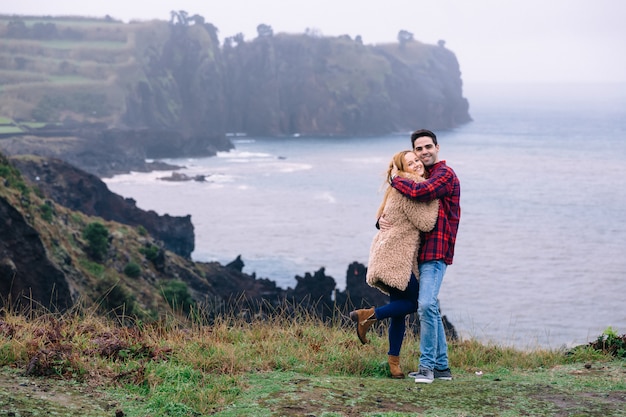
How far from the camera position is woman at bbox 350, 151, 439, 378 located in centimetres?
685

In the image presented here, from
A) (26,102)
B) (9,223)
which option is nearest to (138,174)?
(26,102)

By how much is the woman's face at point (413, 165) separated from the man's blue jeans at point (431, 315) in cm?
87

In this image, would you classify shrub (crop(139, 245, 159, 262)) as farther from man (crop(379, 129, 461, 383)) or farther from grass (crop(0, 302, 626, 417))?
man (crop(379, 129, 461, 383))

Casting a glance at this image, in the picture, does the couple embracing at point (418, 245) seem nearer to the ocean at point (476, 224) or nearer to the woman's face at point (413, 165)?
the woman's face at point (413, 165)

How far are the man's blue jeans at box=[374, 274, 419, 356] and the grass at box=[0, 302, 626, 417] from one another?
0.39 m

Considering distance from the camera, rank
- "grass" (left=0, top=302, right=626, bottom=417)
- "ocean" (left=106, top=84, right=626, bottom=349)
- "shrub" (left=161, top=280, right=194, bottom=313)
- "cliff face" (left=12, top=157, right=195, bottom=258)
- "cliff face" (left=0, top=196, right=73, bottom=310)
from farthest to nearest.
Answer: "cliff face" (left=12, top=157, right=195, bottom=258) < "ocean" (left=106, top=84, right=626, bottom=349) < "shrub" (left=161, top=280, right=194, bottom=313) < "cliff face" (left=0, top=196, right=73, bottom=310) < "grass" (left=0, top=302, right=626, bottom=417)

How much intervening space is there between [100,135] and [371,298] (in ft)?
446

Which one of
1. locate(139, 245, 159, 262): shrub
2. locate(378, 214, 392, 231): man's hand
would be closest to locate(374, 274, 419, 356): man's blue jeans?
locate(378, 214, 392, 231): man's hand

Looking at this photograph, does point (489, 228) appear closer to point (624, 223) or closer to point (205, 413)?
point (624, 223)

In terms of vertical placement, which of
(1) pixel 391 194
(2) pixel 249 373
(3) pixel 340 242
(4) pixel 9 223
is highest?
(1) pixel 391 194

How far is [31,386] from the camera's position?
6.18m

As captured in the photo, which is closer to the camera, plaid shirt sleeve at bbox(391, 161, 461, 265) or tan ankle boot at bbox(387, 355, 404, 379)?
plaid shirt sleeve at bbox(391, 161, 461, 265)

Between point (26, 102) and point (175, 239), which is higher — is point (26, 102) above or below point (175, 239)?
above

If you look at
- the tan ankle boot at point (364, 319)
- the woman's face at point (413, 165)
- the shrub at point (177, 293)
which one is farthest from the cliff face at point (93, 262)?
the woman's face at point (413, 165)
